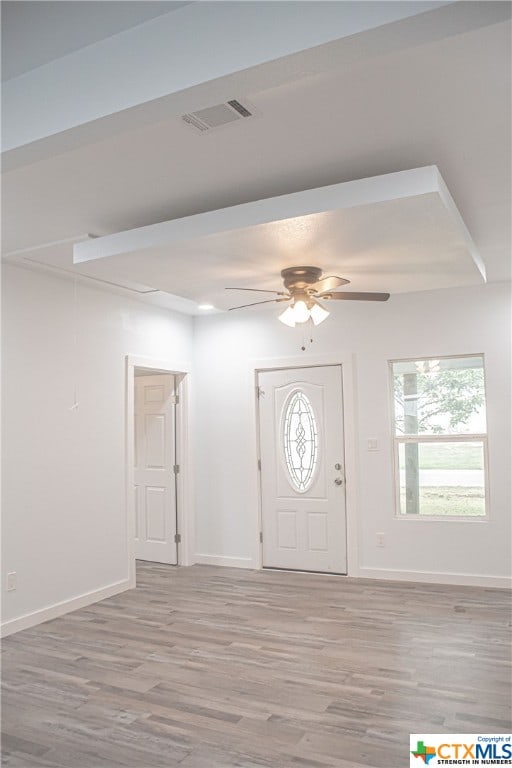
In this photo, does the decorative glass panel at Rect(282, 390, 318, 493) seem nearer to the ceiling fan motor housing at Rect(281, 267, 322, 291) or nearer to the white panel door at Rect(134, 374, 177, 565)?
the white panel door at Rect(134, 374, 177, 565)

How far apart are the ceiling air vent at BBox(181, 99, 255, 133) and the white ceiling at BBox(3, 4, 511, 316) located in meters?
0.05

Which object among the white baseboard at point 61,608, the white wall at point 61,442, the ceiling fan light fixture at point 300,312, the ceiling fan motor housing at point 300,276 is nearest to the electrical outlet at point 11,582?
the white wall at point 61,442

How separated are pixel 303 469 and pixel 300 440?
0.28 meters

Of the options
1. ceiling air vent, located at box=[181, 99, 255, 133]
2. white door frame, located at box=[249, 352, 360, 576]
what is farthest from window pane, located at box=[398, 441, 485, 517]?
ceiling air vent, located at box=[181, 99, 255, 133]

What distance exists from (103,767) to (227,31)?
8.99 feet

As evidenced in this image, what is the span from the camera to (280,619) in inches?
177

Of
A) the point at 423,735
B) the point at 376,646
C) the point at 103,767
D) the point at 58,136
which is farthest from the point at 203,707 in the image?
the point at 58,136

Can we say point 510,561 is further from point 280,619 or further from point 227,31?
point 227,31

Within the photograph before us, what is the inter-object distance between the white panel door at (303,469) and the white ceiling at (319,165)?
1826mm

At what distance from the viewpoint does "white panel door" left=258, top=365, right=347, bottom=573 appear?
5.83 metres

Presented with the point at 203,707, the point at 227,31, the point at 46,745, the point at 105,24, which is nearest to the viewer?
the point at 227,31

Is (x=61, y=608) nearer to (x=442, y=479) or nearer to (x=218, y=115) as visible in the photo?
(x=442, y=479)

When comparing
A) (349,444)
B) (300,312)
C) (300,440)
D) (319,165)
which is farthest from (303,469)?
(319,165)

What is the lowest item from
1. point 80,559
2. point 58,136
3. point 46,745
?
point 46,745
